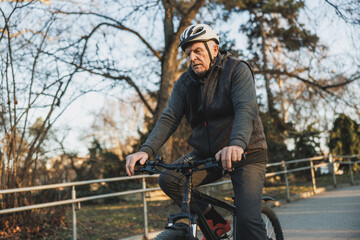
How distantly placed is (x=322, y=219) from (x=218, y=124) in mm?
5351

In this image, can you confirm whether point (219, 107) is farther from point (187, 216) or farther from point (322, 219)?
point (322, 219)

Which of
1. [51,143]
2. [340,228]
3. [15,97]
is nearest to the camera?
[340,228]

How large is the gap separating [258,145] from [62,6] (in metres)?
7.05

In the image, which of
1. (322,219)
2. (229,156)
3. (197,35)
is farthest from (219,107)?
(322,219)

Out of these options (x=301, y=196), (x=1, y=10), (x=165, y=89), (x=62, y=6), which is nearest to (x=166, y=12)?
(x=165, y=89)

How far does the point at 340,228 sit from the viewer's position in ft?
20.6

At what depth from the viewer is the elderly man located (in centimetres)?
279

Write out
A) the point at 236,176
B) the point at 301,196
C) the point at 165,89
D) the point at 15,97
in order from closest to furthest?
the point at 236,176
the point at 15,97
the point at 165,89
the point at 301,196

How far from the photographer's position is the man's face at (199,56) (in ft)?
9.63

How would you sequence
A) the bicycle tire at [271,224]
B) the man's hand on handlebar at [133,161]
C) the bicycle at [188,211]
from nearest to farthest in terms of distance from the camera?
1. the bicycle at [188,211]
2. the man's hand on handlebar at [133,161]
3. the bicycle tire at [271,224]

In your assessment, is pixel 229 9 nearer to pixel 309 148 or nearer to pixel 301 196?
pixel 301 196

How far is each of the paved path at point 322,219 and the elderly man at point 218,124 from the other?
329cm

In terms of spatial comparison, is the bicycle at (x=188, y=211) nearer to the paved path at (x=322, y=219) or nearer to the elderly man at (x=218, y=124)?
the elderly man at (x=218, y=124)

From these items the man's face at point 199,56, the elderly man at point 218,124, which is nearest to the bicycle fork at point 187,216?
the elderly man at point 218,124
